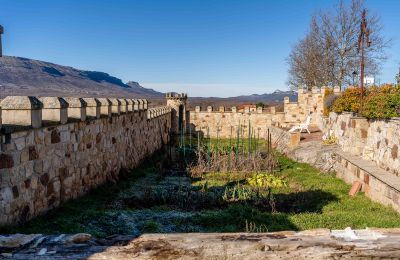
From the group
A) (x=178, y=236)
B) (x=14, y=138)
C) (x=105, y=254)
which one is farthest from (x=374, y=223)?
(x=14, y=138)

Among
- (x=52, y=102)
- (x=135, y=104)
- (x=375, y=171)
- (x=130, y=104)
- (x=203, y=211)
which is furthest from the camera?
(x=135, y=104)

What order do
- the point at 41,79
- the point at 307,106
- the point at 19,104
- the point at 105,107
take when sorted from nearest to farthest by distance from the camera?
the point at 19,104 < the point at 105,107 < the point at 307,106 < the point at 41,79

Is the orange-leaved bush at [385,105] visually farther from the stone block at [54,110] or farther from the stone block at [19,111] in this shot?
the stone block at [19,111]

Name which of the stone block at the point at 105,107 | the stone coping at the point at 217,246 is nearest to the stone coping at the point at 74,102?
the stone block at the point at 105,107

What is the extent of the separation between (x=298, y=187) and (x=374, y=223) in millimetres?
4389

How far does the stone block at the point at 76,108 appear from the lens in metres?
8.65

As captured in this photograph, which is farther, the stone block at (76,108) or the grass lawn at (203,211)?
the stone block at (76,108)

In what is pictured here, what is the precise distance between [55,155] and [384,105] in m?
7.81

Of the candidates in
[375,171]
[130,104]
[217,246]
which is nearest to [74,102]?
[130,104]

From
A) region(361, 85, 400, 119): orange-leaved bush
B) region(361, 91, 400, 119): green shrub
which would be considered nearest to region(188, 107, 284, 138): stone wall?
region(361, 85, 400, 119): orange-leaved bush

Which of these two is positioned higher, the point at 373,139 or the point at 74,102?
the point at 74,102

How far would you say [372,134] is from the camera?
10992mm

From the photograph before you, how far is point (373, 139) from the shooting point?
10.8 m

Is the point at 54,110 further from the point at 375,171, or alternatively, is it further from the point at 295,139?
the point at 295,139
